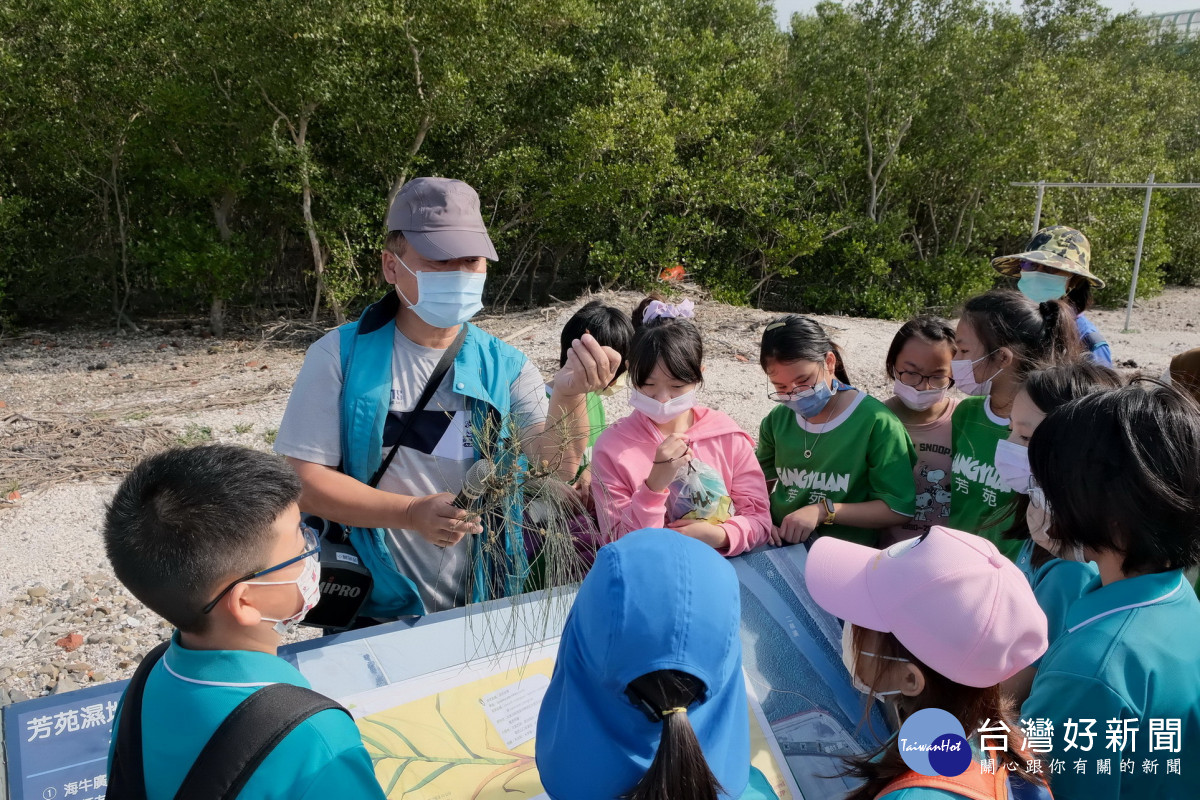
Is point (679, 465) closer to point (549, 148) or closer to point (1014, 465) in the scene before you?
point (1014, 465)

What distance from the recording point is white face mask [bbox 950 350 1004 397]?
2.71 meters

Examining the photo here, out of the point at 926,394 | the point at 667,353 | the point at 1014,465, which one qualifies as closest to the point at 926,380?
the point at 926,394

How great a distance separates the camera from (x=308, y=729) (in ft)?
3.73

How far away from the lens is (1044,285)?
12.3 feet

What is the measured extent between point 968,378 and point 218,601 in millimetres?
2435

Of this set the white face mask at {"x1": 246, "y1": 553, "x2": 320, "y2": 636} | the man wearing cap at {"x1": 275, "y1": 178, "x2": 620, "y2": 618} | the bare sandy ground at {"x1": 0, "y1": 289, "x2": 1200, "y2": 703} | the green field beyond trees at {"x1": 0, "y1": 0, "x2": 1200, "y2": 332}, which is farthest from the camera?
the green field beyond trees at {"x1": 0, "y1": 0, "x2": 1200, "y2": 332}

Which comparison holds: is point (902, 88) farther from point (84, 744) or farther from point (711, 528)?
point (84, 744)

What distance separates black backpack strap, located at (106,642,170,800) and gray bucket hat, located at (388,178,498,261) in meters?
1.14

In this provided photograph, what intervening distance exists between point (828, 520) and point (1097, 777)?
119 cm

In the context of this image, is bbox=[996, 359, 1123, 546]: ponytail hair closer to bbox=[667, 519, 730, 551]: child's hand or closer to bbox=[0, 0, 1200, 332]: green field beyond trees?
bbox=[667, 519, 730, 551]: child's hand

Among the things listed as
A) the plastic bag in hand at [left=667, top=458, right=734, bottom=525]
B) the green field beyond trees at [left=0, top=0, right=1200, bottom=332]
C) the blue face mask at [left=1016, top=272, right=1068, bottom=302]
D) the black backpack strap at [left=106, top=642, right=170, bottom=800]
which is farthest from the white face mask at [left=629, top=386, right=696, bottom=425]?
the green field beyond trees at [left=0, top=0, right=1200, bottom=332]

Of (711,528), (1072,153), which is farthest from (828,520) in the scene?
(1072,153)

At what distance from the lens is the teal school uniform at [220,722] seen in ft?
3.61

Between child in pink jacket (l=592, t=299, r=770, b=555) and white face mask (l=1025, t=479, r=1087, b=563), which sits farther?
child in pink jacket (l=592, t=299, r=770, b=555)
